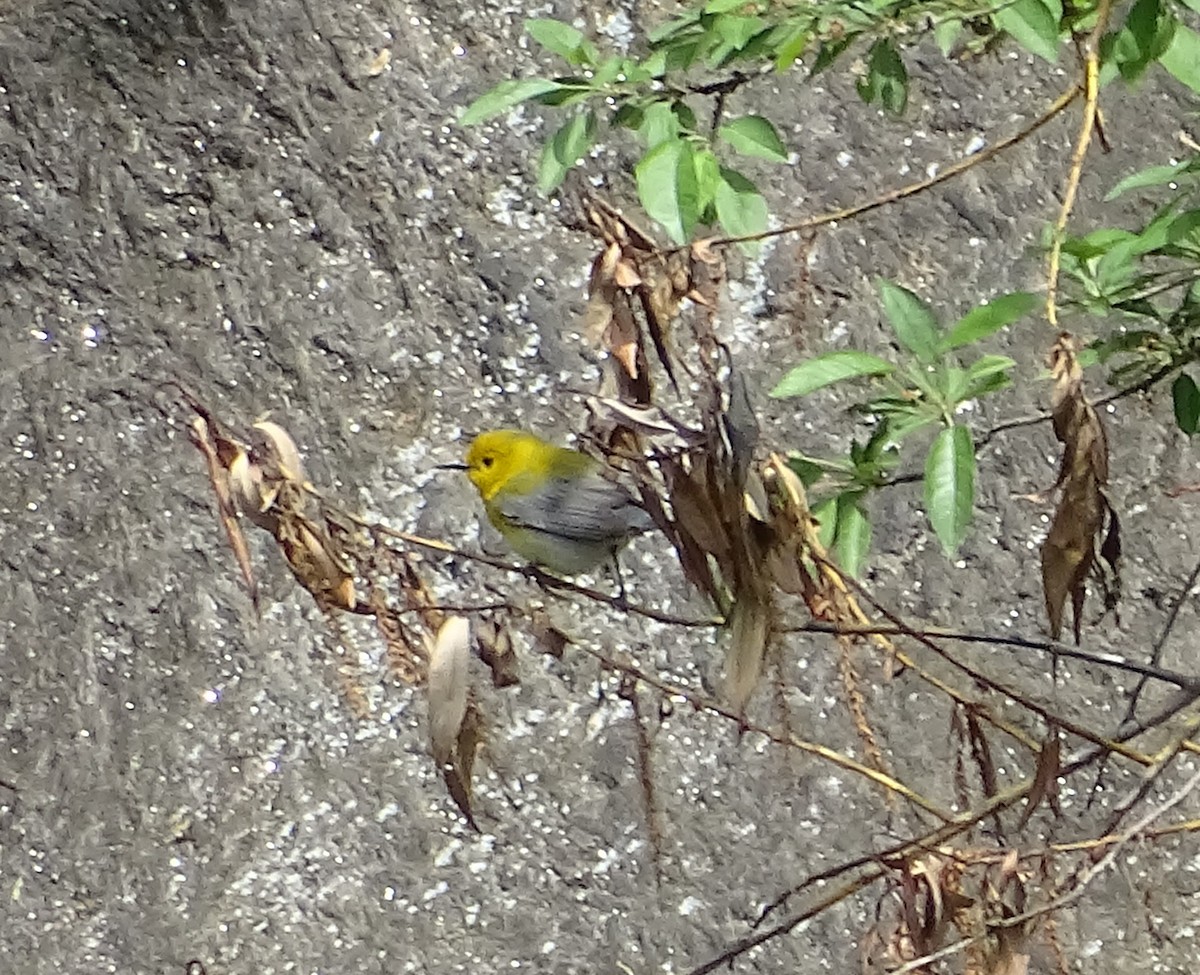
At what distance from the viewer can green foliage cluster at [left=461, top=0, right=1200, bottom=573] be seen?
944 millimetres

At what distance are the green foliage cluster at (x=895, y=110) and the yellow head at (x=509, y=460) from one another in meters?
0.71

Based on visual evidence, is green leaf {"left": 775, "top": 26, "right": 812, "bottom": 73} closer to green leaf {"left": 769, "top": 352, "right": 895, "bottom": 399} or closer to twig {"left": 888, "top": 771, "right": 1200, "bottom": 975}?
green leaf {"left": 769, "top": 352, "right": 895, "bottom": 399}

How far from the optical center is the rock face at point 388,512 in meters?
2.05

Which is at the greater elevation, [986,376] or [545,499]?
[986,376]

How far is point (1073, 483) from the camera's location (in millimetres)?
805

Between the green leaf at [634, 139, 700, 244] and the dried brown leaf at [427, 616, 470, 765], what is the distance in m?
0.33

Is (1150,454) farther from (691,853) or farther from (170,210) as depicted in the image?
(170,210)

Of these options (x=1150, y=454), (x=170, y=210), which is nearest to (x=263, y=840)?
(x=170, y=210)

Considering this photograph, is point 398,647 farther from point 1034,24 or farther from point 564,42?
point 1034,24

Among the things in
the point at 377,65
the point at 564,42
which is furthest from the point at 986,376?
the point at 377,65

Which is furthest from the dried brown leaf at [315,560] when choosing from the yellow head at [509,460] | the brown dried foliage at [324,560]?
the yellow head at [509,460]

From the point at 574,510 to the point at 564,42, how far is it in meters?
0.80

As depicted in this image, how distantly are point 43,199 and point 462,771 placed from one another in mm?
1503

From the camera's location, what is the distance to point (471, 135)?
2098mm
